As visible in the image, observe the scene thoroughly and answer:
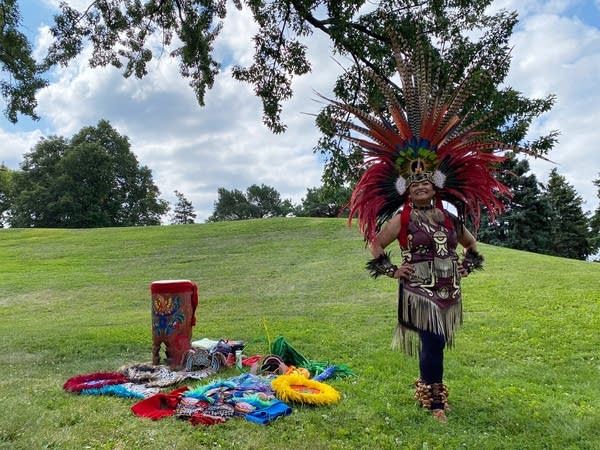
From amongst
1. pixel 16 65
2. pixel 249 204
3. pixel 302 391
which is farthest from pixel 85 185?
pixel 302 391

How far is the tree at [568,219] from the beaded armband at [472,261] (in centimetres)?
4166

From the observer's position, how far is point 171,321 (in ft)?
22.4

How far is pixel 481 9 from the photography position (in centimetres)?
704

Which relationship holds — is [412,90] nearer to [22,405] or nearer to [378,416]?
[378,416]

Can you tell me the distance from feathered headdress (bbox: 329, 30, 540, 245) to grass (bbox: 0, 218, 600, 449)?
6.51 ft

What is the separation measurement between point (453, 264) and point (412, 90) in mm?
1795

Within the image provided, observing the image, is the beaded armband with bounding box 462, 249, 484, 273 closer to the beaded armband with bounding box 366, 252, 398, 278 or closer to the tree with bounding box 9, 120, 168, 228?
the beaded armband with bounding box 366, 252, 398, 278

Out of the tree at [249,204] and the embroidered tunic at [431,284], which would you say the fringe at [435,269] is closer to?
the embroidered tunic at [431,284]

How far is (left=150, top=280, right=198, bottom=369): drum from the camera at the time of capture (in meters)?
6.84

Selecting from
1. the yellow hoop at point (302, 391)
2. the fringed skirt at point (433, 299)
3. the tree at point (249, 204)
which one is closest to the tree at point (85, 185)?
the tree at point (249, 204)

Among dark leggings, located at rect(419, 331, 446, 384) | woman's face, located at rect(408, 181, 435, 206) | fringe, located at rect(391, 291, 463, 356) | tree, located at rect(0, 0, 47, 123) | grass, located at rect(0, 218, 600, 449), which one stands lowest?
grass, located at rect(0, 218, 600, 449)

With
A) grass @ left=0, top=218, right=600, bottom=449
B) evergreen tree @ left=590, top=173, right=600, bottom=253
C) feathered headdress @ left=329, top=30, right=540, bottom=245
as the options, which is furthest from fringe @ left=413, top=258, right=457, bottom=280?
evergreen tree @ left=590, top=173, right=600, bottom=253

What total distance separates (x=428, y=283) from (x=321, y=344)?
13.1ft

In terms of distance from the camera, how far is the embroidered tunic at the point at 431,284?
187 inches
